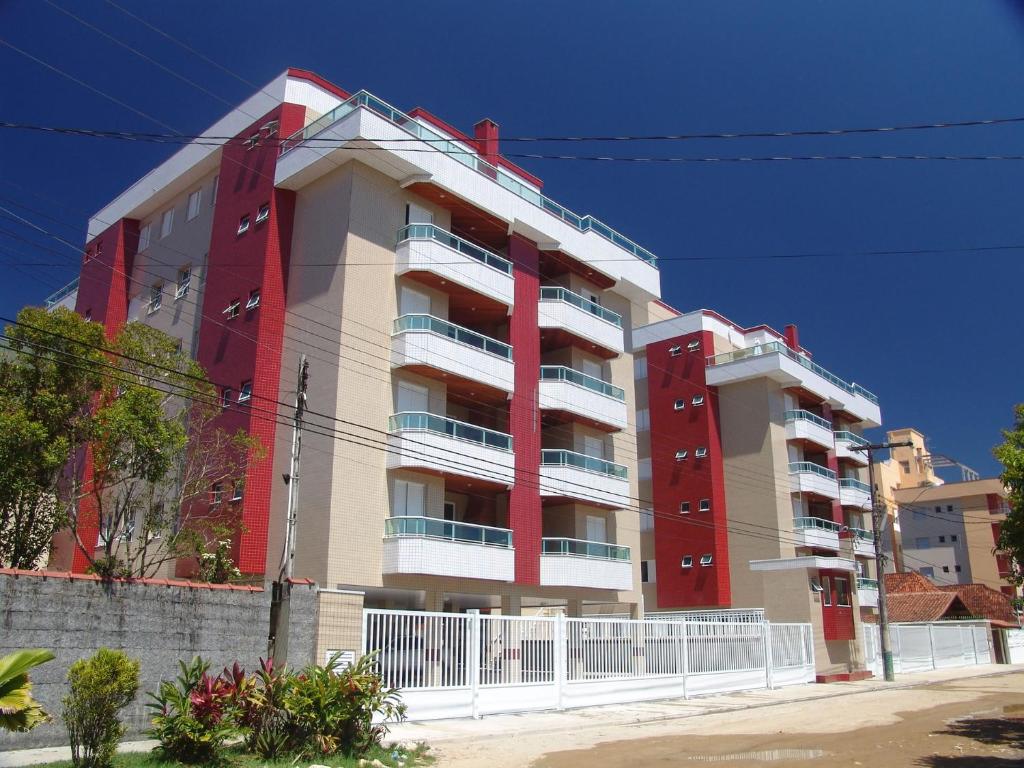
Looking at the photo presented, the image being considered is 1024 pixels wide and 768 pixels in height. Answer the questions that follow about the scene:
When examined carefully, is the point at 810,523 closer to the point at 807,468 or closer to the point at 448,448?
the point at 807,468

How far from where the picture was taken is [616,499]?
33781 mm

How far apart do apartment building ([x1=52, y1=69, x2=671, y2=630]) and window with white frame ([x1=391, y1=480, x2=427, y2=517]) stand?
0.06 metres

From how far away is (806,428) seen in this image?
45562 millimetres

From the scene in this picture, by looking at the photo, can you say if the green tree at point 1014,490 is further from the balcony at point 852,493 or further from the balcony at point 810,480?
the balcony at point 852,493

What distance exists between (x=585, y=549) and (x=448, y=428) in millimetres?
7738

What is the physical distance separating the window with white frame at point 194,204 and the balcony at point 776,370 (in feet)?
87.8

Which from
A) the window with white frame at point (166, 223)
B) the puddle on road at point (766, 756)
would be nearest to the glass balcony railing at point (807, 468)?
the window with white frame at point (166, 223)

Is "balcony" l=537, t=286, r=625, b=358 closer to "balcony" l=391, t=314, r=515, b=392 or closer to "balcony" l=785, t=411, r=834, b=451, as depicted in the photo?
"balcony" l=391, t=314, r=515, b=392

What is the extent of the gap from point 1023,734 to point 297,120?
26128mm

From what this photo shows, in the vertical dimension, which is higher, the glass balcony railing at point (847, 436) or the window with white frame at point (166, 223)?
the window with white frame at point (166, 223)

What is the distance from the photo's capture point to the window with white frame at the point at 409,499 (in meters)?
26.9

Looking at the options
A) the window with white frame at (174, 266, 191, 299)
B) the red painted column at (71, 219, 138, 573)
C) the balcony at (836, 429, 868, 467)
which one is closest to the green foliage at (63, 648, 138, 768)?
the window with white frame at (174, 266, 191, 299)

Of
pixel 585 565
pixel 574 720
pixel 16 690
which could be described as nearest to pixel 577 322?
pixel 585 565

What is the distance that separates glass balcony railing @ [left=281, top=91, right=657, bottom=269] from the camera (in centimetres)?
2754
